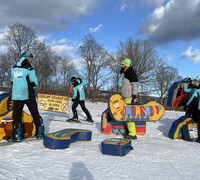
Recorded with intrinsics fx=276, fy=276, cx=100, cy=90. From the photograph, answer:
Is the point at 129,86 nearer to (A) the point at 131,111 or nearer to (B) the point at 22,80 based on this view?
(A) the point at 131,111

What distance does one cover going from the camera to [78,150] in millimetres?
5059

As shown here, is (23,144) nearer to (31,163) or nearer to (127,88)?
(31,163)

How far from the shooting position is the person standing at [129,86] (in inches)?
265

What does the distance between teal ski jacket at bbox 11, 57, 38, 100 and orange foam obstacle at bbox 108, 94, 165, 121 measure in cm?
206

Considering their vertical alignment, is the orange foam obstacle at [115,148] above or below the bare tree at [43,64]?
below

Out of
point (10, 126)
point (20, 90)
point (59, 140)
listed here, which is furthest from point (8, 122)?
point (59, 140)

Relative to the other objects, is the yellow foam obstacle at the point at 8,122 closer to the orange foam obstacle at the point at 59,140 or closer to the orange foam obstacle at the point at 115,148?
the orange foam obstacle at the point at 59,140

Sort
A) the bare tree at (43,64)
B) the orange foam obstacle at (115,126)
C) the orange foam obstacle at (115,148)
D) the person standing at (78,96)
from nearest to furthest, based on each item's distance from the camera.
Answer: the orange foam obstacle at (115,148) < the orange foam obstacle at (115,126) < the person standing at (78,96) < the bare tree at (43,64)

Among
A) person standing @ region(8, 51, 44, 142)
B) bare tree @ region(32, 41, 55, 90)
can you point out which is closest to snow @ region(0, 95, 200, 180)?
person standing @ region(8, 51, 44, 142)

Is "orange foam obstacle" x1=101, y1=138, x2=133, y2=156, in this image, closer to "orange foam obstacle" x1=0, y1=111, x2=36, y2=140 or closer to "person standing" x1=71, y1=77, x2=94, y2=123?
"orange foam obstacle" x1=0, y1=111, x2=36, y2=140

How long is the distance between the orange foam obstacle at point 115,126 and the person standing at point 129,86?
1.56 ft

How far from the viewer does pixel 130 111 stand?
22.1 ft

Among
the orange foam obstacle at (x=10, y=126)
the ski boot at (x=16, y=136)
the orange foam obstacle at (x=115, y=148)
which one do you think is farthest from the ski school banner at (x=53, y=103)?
the orange foam obstacle at (x=115, y=148)

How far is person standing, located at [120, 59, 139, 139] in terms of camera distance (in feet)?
22.1
